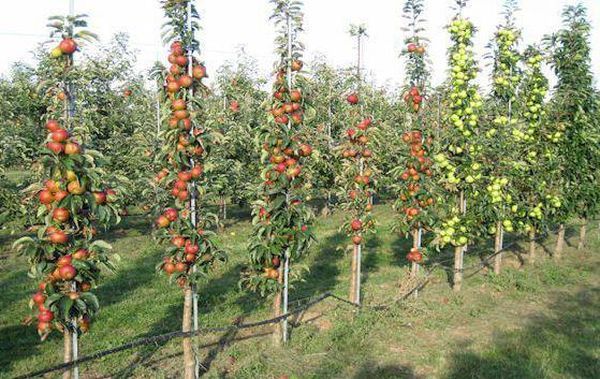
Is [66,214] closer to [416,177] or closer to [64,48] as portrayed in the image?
[64,48]

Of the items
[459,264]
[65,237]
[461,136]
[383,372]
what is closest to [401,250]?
[459,264]

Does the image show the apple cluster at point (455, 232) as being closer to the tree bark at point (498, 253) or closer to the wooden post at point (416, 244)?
the wooden post at point (416, 244)

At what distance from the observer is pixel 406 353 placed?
8594 mm

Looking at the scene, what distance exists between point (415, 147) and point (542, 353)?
4.82 metres

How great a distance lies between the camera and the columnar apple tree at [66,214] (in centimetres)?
545

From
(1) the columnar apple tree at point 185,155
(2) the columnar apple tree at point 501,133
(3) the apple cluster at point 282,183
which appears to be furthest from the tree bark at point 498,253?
(1) the columnar apple tree at point 185,155

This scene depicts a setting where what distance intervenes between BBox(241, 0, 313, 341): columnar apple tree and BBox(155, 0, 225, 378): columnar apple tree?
1257 mm

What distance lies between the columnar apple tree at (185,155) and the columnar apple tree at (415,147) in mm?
5302

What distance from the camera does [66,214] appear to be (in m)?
5.54

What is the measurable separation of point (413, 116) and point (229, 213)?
15539 mm

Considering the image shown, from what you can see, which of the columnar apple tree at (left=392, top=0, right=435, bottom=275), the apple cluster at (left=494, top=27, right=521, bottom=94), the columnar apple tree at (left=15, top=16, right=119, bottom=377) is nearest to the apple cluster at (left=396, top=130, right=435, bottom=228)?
the columnar apple tree at (left=392, top=0, right=435, bottom=275)

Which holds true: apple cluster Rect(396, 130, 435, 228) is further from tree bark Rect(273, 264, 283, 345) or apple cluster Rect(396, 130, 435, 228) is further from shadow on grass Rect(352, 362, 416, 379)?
shadow on grass Rect(352, 362, 416, 379)

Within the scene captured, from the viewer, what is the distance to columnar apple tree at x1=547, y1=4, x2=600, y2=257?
1388cm

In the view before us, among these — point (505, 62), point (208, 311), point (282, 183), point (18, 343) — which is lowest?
point (18, 343)
